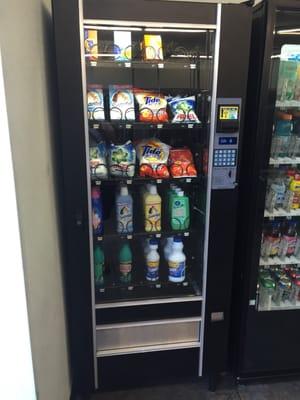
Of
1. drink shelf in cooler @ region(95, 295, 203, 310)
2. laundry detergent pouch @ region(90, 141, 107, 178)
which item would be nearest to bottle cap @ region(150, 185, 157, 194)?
laundry detergent pouch @ region(90, 141, 107, 178)

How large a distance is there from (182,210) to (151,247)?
26 cm

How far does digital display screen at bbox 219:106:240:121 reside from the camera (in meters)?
1.47

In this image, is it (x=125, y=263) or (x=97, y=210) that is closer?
(x=97, y=210)

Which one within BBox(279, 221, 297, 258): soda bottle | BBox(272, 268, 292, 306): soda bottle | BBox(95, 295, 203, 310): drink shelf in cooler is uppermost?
BBox(279, 221, 297, 258): soda bottle

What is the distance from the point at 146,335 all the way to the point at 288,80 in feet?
4.80

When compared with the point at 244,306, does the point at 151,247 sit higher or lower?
higher

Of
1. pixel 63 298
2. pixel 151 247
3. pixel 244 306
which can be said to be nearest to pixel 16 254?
pixel 63 298

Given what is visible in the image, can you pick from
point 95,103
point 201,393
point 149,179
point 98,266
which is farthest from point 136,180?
point 201,393

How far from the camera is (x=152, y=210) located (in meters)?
1.69

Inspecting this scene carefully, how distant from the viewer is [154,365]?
1.76 metres

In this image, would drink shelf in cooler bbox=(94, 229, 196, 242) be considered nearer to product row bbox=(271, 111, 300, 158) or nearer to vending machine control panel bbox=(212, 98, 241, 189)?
vending machine control panel bbox=(212, 98, 241, 189)

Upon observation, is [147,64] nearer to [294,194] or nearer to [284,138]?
[284,138]

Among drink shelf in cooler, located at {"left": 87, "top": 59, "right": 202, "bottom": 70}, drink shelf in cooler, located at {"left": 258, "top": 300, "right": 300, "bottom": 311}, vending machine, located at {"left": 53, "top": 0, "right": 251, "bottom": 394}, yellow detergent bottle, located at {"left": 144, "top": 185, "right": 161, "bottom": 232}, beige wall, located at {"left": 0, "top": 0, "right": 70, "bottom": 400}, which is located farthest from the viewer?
drink shelf in cooler, located at {"left": 258, "top": 300, "right": 300, "bottom": 311}

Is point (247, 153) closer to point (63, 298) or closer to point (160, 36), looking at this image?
point (160, 36)
